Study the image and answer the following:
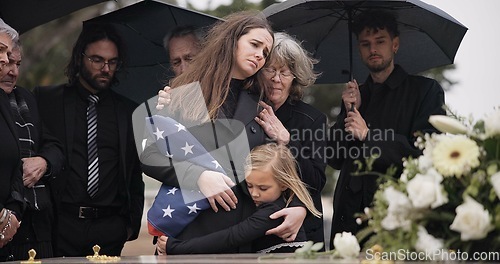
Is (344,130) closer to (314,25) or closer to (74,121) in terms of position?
(314,25)

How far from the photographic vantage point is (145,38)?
300 inches

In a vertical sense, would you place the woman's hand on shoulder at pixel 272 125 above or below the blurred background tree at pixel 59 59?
above

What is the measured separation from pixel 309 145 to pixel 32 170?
73.2 inches

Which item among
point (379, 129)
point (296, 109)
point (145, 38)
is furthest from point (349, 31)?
point (145, 38)

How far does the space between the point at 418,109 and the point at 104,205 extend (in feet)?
7.59

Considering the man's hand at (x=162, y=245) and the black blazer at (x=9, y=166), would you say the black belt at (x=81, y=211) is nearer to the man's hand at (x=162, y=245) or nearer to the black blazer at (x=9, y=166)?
the black blazer at (x=9, y=166)

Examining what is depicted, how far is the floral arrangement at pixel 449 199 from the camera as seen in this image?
3.88 m

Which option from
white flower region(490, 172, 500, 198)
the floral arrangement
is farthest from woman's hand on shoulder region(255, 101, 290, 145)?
white flower region(490, 172, 500, 198)

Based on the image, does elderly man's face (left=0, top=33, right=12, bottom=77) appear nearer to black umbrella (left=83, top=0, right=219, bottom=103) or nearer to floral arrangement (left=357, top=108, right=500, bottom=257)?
black umbrella (left=83, top=0, right=219, bottom=103)

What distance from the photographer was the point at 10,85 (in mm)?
6672

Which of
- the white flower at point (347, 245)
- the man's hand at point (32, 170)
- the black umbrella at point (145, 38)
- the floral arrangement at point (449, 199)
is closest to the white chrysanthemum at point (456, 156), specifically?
the floral arrangement at point (449, 199)

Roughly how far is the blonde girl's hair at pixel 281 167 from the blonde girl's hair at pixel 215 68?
0.36 metres

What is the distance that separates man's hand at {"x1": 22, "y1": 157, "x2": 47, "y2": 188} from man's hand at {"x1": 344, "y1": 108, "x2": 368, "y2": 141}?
6.85 ft

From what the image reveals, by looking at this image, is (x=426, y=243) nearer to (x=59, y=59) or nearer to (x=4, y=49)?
(x=4, y=49)
